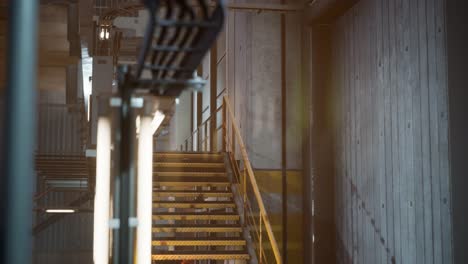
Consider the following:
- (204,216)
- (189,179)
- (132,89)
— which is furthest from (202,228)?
(132,89)

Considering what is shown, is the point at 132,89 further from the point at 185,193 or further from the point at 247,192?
the point at 247,192

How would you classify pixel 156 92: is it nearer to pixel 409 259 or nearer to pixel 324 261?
pixel 409 259

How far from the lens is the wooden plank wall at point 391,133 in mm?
6973

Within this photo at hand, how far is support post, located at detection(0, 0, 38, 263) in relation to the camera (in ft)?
12.8

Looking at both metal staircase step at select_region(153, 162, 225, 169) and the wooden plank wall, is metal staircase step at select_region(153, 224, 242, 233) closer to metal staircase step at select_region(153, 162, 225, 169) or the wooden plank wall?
the wooden plank wall

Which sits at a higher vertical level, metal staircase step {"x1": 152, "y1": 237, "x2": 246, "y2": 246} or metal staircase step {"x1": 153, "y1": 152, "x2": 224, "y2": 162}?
metal staircase step {"x1": 153, "y1": 152, "x2": 224, "y2": 162}

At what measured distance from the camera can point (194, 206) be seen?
10695mm

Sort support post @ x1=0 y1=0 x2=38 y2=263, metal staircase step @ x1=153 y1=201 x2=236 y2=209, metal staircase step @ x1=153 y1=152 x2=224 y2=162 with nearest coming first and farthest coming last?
support post @ x1=0 y1=0 x2=38 y2=263
metal staircase step @ x1=153 y1=201 x2=236 y2=209
metal staircase step @ x1=153 y1=152 x2=224 y2=162

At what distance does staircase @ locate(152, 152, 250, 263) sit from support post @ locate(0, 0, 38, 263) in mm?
5193

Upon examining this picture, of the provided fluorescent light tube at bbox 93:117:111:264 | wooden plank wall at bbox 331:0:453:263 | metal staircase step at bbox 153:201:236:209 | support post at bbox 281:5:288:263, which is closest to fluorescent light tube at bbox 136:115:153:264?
fluorescent light tube at bbox 93:117:111:264

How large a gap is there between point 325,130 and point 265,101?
1.57 metres

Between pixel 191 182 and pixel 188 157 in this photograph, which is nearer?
pixel 191 182

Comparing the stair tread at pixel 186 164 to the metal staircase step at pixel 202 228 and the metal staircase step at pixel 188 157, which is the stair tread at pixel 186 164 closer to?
the metal staircase step at pixel 188 157

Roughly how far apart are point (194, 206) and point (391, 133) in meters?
3.79
